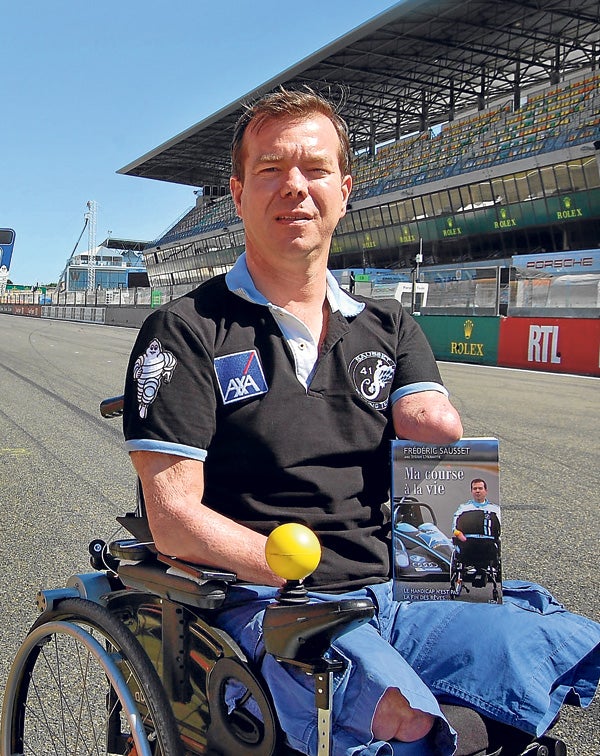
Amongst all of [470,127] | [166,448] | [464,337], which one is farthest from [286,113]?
[470,127]

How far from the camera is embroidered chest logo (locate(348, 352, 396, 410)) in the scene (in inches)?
80.5

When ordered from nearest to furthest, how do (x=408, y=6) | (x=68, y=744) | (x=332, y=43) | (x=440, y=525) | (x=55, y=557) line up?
1. (x=440, y=525)
2. (x=68, y=744)
3. (x=55, y=557)
4. (x=408, y=6)
5. (x=332, y=43)

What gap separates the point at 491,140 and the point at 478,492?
50.2 metres

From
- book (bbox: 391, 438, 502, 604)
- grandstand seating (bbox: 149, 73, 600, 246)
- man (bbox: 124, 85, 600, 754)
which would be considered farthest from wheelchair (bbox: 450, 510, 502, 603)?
grandstand seating (bbox: 149, 73, 600, 246)

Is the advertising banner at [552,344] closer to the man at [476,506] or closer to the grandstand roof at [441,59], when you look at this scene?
the man at [476,506]

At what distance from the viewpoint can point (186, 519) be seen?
69.8 inches

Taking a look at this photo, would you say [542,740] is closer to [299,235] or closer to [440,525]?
[440,525]

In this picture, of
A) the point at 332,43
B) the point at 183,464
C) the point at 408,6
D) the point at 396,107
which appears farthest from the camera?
the point at 396,107

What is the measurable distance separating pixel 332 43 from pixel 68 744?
54172 mm

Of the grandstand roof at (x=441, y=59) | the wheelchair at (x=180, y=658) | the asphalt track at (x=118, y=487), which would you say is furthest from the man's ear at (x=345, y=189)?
the grandstand roof at (x=441, y=59)

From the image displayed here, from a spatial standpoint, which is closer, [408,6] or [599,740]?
[599,740]

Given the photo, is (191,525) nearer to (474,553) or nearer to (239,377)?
(239,377)

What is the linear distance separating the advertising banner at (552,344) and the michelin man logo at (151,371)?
1665 centimetres

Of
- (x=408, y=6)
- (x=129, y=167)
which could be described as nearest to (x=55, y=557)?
(x=408, y=6)
